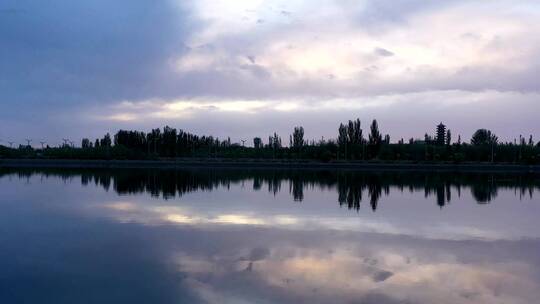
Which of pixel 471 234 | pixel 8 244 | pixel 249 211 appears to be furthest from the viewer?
pixel 249 211

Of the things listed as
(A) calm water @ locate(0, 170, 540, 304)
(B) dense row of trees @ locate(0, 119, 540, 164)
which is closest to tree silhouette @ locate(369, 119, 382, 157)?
(B) dense row of trees @ locate(0, 119, 540, 164)

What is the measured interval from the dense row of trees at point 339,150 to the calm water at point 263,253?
4025 centimetres

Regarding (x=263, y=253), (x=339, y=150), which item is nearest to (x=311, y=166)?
(x=339, y=150)

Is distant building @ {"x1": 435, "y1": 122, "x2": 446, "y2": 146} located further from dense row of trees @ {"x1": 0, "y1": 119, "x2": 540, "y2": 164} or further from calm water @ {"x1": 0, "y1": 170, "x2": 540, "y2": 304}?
calm water @ {"x1": 0, "y1": 170, "x2": 540, "y2": 304}

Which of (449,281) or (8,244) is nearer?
(449,281)

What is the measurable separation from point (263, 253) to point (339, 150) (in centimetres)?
4911

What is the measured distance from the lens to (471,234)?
10.1 meters

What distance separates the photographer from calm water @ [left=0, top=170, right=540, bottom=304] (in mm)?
5957

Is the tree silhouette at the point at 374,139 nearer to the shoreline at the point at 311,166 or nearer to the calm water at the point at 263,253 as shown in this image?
the shoreline at the point at 311,166

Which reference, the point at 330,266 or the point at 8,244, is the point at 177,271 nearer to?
the point at 330,266

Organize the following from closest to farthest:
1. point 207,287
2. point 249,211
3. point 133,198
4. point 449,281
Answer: point 207,287 → point 449,281 → point 249,211 → point 133,198

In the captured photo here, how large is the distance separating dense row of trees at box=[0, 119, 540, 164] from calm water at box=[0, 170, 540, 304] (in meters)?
40.2

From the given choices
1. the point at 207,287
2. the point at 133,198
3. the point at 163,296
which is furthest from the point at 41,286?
the point at 133,198

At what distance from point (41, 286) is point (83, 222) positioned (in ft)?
15.9
